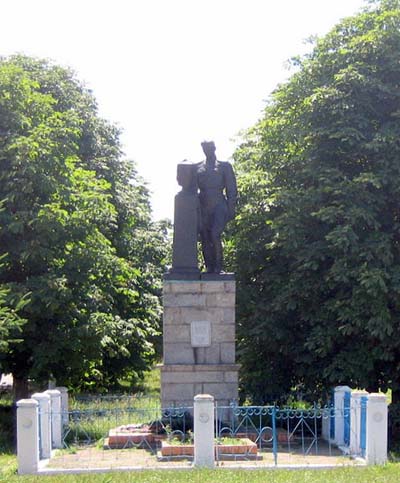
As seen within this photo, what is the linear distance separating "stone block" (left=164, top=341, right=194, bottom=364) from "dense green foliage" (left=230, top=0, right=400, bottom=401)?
9.45 feet

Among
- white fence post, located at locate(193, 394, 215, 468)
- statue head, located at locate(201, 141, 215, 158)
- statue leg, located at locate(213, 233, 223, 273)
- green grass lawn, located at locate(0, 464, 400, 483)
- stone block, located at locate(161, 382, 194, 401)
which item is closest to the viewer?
green grass lawn, located at locate(0, 464, 400, 483)

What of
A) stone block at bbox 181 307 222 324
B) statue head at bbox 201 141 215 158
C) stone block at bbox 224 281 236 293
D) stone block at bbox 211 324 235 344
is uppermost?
statue head at bbox 201 141 215 158

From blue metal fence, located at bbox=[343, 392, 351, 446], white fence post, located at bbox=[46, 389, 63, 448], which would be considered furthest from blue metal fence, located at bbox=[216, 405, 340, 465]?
white fence post, located at bbox=[46, 389, 63, 448]

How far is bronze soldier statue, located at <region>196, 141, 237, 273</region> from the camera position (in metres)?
14.3

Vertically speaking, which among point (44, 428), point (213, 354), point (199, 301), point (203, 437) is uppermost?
point (199, 301)

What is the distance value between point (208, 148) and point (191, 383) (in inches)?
156

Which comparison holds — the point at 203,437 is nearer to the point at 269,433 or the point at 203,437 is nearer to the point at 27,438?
the point at 27,438

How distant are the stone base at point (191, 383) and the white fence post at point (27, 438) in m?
3.12

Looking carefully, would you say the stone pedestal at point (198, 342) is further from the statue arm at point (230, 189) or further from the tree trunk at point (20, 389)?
the tree trunk at point (20, 389)

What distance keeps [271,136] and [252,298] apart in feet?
11.3

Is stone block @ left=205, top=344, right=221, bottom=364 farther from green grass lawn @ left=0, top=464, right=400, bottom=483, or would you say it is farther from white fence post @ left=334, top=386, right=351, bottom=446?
green grass lawn @ left=0, top=464, right=400, bottom=483

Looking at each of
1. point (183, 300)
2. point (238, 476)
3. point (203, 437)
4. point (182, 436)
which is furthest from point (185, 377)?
point (238, 476)

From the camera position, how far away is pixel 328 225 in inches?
653

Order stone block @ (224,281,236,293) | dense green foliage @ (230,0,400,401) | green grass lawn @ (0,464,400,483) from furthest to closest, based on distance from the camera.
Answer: dense green foliage @ (230,0,400,401) < stone block @ (224,281,236,293) < green grass lawn @ (0,464,400,483)
